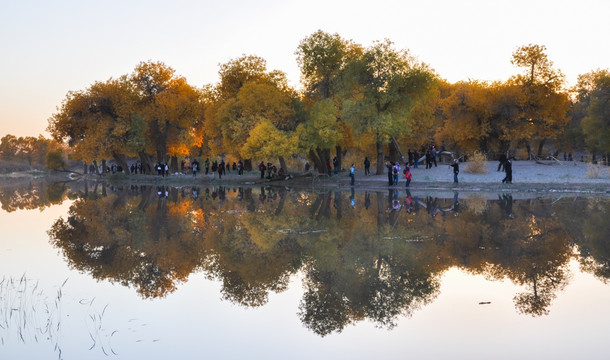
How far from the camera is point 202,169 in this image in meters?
79.8

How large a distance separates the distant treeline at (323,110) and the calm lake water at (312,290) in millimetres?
26361

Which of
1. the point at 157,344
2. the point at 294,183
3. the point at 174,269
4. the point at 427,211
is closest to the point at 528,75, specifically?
the point at 294,183

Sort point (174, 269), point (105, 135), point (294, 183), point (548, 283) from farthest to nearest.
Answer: point (105, 135) → point (294, 183) → point (174, 269) → point (548, 283)

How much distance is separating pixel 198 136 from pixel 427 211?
160 feet

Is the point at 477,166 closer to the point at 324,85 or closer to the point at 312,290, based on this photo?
the point at 324,85

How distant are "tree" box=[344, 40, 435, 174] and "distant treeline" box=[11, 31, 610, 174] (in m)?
0.09

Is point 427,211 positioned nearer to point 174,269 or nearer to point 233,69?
point 174,269

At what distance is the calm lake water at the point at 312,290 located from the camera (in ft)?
24.0

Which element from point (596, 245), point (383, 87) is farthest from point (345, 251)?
point (383, 87)

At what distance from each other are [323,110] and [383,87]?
546 cm

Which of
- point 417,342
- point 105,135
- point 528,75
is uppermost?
point 528,75

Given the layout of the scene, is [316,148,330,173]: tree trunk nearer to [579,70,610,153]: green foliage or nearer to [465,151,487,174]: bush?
[465,151,487,174]: bush

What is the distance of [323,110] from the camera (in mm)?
44750

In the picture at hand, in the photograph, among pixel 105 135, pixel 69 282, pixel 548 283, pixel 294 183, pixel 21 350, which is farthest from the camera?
pixel 105 135
